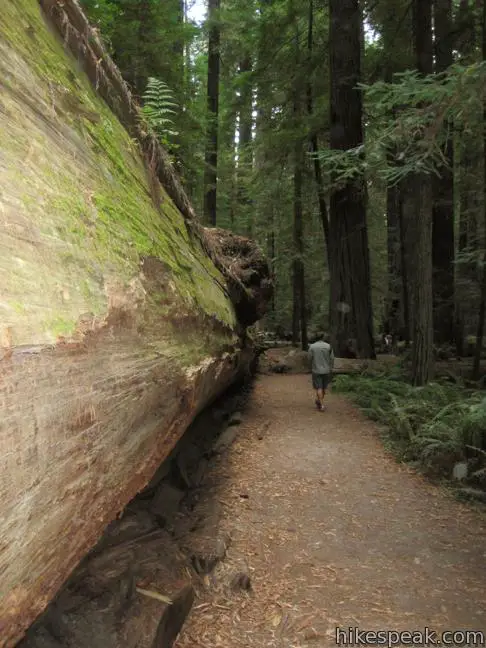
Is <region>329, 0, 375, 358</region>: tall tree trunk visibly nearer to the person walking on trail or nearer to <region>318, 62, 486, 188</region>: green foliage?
the person walking on trail

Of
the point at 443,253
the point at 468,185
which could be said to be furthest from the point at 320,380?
the point at 443,253

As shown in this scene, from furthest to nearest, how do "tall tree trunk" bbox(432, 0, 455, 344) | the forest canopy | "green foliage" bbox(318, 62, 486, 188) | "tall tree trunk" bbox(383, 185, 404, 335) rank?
"tall tree trunk" bbox(383, 185, 404, 335), "tall tree trunk" bbox(432, 0, 455, 344), the forest canopy, "green foliage" bbox(318, 62, 486, 188)

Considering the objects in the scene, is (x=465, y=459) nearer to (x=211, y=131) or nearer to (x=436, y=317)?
(x=436, y=317)

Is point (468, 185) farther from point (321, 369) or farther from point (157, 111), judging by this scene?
point (157, 111)

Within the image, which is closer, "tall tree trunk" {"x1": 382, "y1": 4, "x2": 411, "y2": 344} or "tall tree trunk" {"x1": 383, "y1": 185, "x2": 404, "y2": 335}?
"tall tree trunk" {"x1": 382, "y1": 4, "x2": 411, "y2": 344}

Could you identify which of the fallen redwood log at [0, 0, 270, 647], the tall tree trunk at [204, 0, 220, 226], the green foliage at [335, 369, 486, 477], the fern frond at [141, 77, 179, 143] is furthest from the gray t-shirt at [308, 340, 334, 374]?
the tall tree trunk at [204, 0, 220, 226]

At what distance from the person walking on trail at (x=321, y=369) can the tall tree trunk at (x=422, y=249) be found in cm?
198

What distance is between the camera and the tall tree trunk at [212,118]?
50.8ft

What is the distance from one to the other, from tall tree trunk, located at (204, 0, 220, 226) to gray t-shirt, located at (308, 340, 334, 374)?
731 cm

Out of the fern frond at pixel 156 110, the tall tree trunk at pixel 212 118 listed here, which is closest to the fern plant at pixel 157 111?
the fern frond at pixel 156 110

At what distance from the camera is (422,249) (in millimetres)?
9398

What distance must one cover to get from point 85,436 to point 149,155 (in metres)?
3.16

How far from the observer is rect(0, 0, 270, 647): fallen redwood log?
1.44 meters

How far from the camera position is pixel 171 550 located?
3.64 m
